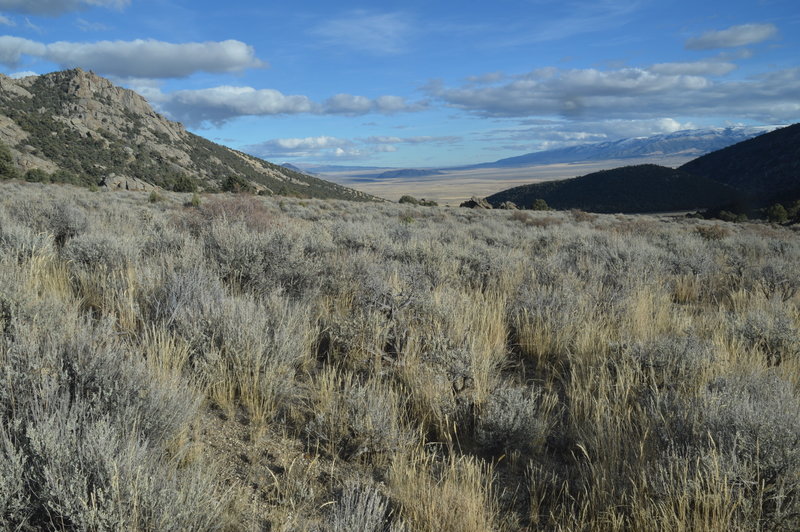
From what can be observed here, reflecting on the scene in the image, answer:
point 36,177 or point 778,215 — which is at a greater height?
point 36,177

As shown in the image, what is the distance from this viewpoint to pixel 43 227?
24.3 ft

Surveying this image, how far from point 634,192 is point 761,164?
92.7ft

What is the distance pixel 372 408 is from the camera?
268 cm

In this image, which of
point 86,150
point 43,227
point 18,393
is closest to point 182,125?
point 86,150

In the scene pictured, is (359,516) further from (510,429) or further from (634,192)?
(634,192)

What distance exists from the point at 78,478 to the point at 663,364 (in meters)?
3.72

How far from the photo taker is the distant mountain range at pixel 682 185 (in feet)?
205

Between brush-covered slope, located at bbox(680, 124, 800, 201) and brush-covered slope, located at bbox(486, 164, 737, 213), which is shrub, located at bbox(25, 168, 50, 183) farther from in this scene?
brush-covered slope, located at bbox(680, 124, 800, 201)

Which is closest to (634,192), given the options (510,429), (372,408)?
(510,429)

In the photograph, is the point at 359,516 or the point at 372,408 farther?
the point at 372,408

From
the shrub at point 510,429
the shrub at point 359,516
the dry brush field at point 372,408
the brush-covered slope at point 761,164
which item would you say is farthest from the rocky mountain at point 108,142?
the brush-covered slope at point 761,164

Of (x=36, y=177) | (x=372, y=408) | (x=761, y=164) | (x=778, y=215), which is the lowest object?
(x=372, y=408)

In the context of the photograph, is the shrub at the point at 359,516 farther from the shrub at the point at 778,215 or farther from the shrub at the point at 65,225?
the shrub at the point at 778,215

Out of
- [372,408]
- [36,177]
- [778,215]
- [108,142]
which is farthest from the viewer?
[108,142]
